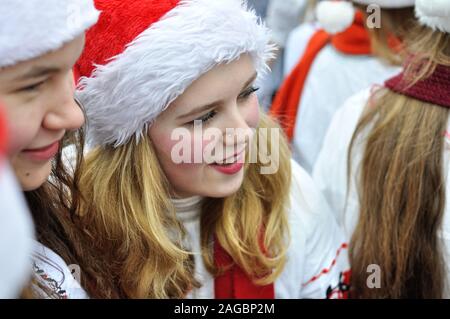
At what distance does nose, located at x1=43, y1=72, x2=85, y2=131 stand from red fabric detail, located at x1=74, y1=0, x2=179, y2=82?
318mm

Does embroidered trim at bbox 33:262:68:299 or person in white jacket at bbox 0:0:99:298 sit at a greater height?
person in white jacket at bbox 0:0:99:298

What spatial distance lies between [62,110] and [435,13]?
1.02 meters

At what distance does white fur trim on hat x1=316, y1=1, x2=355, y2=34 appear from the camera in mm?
2510

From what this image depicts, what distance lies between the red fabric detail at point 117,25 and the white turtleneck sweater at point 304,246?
453 mm

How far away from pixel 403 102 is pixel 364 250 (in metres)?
0.43

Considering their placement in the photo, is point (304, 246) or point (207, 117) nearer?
point (207, 117)

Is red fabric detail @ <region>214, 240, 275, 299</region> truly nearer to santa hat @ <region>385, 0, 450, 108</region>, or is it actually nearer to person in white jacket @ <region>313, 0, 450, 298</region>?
person in white jacket @ <region>313, 0, 450, 298</region>

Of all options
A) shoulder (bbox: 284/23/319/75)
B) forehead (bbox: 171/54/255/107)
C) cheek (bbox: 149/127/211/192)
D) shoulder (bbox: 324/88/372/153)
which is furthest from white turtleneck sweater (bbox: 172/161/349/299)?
shoulder (bbox: 284/23/319/75)

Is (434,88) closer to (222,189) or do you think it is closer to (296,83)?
(222,189)

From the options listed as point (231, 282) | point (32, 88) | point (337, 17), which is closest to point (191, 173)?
point (231, 282)

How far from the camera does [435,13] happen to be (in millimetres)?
1659

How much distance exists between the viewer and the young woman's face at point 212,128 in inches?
57.0
